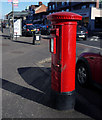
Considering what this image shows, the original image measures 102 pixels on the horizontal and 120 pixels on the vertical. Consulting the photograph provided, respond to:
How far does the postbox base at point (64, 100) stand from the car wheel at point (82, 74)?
1.33 m

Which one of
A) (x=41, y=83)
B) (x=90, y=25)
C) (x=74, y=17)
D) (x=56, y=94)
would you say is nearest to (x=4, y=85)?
(x=41, y=83)

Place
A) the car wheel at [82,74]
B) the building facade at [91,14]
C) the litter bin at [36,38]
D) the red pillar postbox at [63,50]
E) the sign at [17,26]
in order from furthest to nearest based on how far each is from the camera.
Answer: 1. the building facade at [91,14]
2. the sign at [17,26]
3. the litter bin at [36,38]
4. the car wheel at [82,74]
5. the red pillar postbox at [63,50]

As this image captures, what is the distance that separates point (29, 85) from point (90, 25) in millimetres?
38980

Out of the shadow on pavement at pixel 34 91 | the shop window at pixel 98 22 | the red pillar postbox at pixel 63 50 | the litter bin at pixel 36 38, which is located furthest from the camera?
the shop window at pixel 98 22

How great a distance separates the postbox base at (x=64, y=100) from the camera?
12.6ft

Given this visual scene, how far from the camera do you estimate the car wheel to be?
5.11m

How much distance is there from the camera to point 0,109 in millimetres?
3990

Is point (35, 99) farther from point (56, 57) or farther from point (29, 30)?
point (29, 30)

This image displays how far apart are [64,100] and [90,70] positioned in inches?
58.1

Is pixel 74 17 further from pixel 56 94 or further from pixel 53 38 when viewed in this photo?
pixel 56 94

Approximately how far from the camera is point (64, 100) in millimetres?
3828

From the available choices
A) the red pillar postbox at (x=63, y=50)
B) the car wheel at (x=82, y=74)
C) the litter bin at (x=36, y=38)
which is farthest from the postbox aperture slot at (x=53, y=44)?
the litter bin at (x=36, y=38)

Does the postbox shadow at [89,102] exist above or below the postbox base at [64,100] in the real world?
below

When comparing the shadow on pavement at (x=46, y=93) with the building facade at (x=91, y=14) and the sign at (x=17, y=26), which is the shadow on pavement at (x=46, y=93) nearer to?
the sign at (x=17, y=26)
